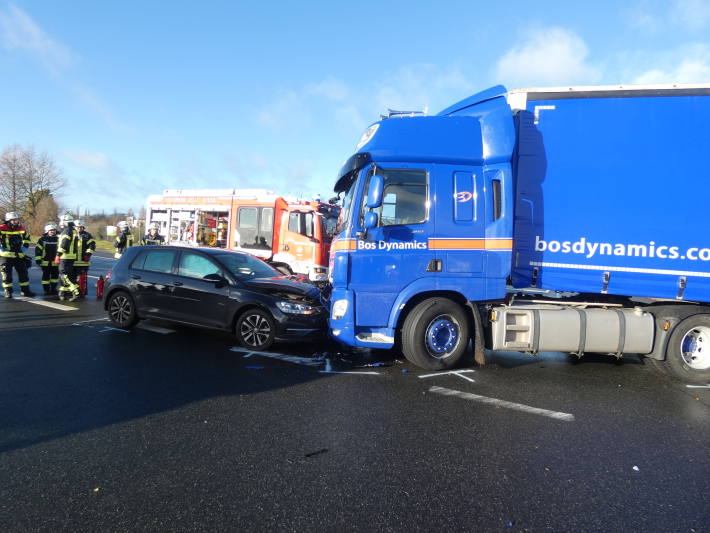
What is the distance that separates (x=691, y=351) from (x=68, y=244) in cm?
1194

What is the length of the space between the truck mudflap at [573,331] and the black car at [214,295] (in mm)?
2540

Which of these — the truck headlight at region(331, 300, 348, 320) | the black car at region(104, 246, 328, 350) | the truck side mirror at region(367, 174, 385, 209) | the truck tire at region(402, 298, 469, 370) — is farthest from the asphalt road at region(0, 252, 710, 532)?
the truck side mirror at region(367, 174, 385, 209)

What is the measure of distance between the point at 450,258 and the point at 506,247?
682 millimetres

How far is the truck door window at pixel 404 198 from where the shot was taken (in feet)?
16.1

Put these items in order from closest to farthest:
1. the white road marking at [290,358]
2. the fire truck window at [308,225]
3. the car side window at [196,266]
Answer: the white road marking at [290,358] → the car side window at [196,266] → the fire truck window at [308,225]

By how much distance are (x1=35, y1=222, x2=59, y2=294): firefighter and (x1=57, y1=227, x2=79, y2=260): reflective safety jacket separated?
1.32 m

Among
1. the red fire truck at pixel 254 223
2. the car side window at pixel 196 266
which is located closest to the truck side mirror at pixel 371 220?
the car side window at pixel 196 266

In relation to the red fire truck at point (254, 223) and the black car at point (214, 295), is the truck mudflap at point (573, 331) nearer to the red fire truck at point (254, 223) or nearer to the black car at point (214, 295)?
the black car at point (214, 295)

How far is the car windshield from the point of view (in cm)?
641

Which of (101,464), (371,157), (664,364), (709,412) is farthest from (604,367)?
(101,464)

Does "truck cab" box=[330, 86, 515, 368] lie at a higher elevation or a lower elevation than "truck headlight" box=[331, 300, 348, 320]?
higher

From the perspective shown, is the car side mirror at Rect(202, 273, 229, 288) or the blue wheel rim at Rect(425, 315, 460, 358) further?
the car side mirror at Rect(202, 273, 229, 288)

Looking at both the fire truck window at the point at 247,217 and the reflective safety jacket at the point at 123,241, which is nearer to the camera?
the fire truck window at the point at 247,217

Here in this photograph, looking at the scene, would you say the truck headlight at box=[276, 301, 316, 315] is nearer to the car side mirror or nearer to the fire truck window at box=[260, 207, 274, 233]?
the car side mirror
